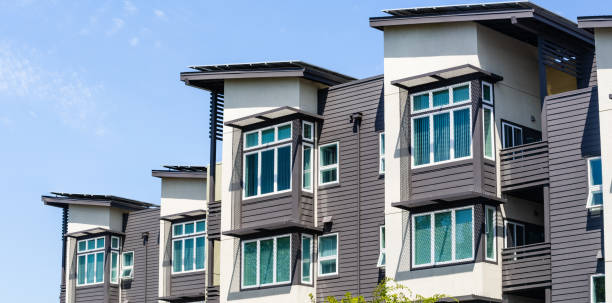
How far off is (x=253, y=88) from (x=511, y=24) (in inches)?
383

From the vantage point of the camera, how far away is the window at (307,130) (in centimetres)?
3966

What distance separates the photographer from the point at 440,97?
35.7m

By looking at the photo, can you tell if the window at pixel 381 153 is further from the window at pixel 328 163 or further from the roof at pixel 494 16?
the roof at pixel 494 16

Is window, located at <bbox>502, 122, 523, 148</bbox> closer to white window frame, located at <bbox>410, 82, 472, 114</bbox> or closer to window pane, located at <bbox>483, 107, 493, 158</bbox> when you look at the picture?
window pane, located at <bbox>483, 107, 493, 158</bbox>

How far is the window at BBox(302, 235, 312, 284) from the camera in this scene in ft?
127

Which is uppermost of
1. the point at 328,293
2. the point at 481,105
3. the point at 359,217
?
the point at 481,105

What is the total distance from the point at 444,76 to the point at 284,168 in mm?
6615

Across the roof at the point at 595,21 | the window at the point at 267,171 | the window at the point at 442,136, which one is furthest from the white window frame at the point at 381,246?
the roof at the point at 595,21

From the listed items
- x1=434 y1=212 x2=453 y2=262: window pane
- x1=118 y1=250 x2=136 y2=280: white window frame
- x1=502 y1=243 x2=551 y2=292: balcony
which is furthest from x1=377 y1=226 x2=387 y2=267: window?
x1=118 y1=250 x2=136 y2=280: white window frame

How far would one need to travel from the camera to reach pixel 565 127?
33.3 m

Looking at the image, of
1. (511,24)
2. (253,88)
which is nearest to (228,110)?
(253,88)

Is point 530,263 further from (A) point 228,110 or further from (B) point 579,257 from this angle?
(A) point 228,110

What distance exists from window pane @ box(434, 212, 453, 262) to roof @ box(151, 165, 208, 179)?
46.8ft

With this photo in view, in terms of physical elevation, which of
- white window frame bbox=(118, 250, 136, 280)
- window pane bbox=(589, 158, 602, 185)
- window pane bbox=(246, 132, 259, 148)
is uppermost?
window pane bbox=(246, 132, 259, 148)
